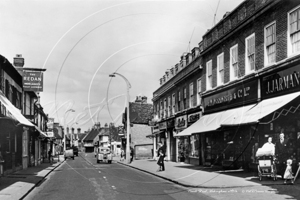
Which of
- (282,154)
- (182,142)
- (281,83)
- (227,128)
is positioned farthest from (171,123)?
(281,83)

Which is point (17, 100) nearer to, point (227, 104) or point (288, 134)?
point (227, 104)

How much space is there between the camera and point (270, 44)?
17.4 meters

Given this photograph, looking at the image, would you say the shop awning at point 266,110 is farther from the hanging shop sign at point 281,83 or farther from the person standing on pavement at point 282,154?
the person standing on pavement at point 282,154

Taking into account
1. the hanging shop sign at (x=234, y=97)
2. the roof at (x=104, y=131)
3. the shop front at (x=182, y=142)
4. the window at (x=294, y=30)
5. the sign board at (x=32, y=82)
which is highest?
the window at (x=294, y=30)

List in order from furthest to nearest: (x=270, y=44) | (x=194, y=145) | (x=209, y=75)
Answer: (x=194, y=145) < (x=209, y=75) < (x=270, y=44)

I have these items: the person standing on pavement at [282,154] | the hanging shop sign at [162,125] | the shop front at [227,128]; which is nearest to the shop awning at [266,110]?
the shop front at [227,128]

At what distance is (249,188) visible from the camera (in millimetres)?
13266

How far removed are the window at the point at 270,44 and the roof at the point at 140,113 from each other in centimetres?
4011

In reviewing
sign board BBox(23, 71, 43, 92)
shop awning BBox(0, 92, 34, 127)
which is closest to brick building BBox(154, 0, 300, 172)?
shop awning BBox(0, 92, 34, 127)

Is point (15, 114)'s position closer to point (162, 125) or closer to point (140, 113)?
point (162, 125)

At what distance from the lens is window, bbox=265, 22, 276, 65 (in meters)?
17.1

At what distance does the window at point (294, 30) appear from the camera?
49.7 ft

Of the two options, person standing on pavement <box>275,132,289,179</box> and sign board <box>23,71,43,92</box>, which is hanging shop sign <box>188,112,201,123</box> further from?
sign board <box>23,71,43,92</box>

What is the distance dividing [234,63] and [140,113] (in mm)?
39039
